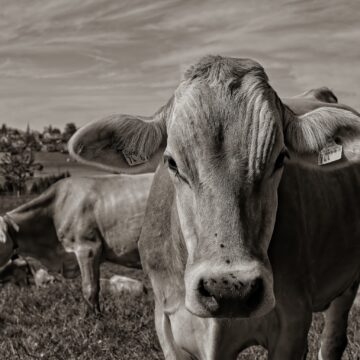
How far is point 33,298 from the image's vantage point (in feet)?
29.6

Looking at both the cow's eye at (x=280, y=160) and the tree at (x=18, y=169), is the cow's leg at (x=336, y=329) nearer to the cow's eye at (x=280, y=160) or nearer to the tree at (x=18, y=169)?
the cow's eye at (x=280, y=160)

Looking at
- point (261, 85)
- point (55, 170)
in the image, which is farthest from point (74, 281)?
point (55, 170)

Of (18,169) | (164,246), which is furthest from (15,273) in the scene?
(18,169)

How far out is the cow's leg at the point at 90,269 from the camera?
9602 mm

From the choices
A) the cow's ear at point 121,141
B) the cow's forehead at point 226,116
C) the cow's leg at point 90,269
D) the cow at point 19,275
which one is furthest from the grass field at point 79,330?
the cow at point 19,275

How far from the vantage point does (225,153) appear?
9.96 feet

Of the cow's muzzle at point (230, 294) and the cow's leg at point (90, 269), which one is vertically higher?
the cow's muzzle at point (230, 294)

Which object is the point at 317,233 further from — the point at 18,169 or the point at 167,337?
the point at 18,169

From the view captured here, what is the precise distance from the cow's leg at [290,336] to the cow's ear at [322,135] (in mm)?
827

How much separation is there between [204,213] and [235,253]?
0.25 meters

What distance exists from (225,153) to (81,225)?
8.24m

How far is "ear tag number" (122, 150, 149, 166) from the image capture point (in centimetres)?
368

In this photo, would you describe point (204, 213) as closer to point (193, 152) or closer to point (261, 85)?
point (193, 152)

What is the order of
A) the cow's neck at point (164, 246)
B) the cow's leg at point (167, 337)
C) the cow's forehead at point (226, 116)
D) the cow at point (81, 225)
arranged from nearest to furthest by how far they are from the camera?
1. the cow's forehead at point (226, 116)
2. the cow's neck at point (164, 246)
3. the cow's leg at point (167, 337)
4. the cow at point (81, 225)
